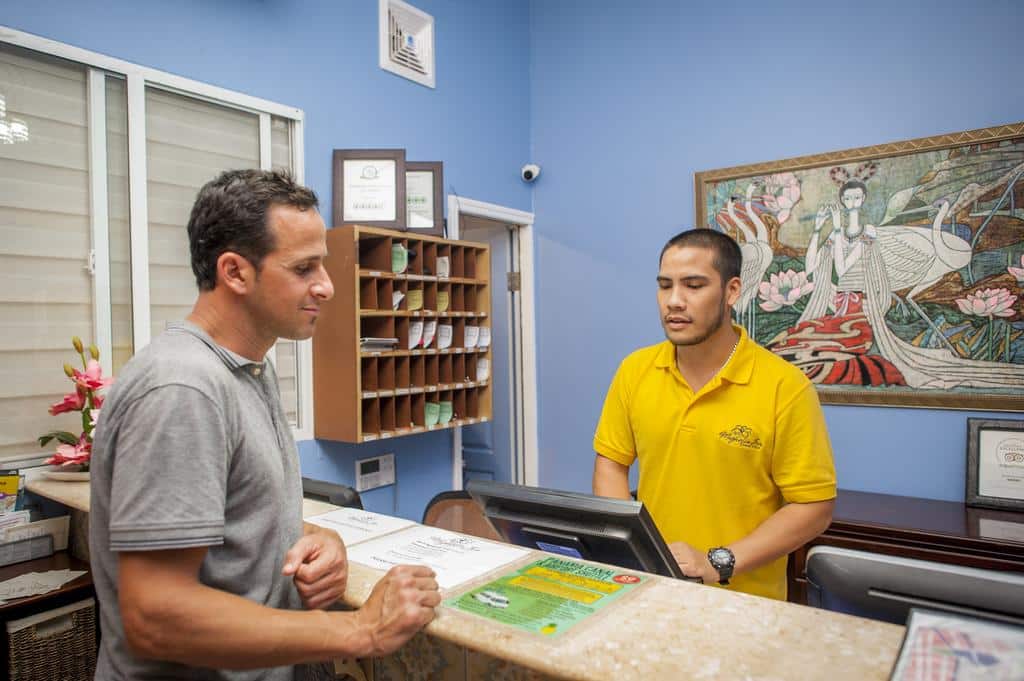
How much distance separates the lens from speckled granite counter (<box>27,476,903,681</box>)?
77 cm

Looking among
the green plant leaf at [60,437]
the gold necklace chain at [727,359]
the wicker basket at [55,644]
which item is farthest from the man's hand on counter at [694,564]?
the green plant leaf at [60,437]

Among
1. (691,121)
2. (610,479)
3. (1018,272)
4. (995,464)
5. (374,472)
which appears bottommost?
(374,472)

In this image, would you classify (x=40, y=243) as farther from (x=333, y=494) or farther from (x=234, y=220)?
(x=234, y=220)

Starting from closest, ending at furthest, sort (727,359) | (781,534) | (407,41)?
1. (781,534)
2. (727,359)
3. (407,41)

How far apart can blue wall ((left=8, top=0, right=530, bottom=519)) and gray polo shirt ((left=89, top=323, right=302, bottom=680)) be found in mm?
1765

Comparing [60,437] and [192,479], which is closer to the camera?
[192,479]

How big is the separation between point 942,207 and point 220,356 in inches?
114

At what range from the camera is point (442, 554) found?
3.96 feet

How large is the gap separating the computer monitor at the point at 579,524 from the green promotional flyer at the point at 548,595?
1.7 inches

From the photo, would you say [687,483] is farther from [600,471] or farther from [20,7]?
[20,7]

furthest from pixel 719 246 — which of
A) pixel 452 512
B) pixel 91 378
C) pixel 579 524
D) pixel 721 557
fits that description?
pixel 91 378

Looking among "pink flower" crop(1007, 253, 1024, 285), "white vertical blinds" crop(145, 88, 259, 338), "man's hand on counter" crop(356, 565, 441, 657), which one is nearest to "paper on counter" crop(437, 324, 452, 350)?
"white vertical blinds" crop(145, 88, 259, 338)

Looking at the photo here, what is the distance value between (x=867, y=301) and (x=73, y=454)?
9.95 feet

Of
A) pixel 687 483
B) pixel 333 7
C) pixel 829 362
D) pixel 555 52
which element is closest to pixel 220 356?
pixel 687 483
